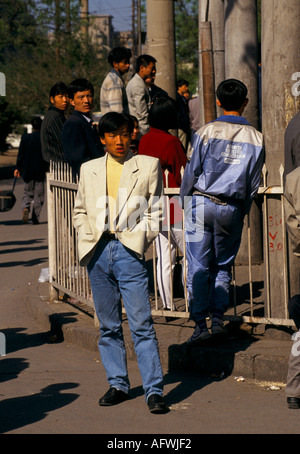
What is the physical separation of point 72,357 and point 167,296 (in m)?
0.92

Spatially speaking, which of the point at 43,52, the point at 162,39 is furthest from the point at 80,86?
the point at 43,52

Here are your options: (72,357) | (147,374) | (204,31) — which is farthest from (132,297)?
(204,31)

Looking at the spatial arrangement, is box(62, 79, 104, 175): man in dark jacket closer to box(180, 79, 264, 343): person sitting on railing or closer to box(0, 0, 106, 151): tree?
box(180, 79, 264, 343): person sitting on railing

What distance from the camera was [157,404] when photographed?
508 cm

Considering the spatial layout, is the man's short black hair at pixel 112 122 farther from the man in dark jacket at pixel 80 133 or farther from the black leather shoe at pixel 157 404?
the man in dark jacket at pixel 80 133

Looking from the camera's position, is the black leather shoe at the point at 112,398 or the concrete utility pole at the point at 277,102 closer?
the black leather shoe at the point at 112,398

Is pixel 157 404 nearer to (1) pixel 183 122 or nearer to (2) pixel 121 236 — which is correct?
(2) pixel 121 236

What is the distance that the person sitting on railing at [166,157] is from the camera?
694cm

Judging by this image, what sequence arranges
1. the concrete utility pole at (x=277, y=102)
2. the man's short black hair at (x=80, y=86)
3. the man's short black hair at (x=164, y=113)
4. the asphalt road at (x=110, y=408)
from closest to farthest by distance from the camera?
the asphalt road at (x=110, y=408) < the concrete utility pole at (x=277, y=102) < the man's short black hair at (x=164, y=113) < the man's short black hair at (x=80, y=86)

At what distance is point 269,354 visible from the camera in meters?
5.92

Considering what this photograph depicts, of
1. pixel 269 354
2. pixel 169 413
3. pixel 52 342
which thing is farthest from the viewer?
pixel 52 342

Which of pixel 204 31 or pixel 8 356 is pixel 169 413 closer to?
pixel 8 356

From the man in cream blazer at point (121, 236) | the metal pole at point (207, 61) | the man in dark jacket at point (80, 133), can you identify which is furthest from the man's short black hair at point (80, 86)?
the man in cream blazer at point (121, 236)

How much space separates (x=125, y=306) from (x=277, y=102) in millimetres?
2049
